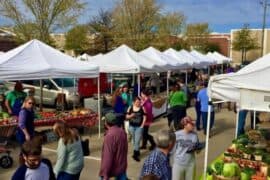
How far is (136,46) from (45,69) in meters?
30.2

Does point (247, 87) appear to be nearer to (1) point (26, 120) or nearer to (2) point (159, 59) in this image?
(1) point (26, 120)

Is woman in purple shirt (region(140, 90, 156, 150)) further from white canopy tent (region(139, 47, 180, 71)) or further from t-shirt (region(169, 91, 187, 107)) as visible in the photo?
white canopy tent (region(139, 47, 180, 71))

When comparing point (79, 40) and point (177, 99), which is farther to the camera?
point (79, 40)

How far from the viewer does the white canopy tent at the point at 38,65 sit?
33.9ft

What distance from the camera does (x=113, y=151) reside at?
6.06 meters

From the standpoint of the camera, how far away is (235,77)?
21.7 ft

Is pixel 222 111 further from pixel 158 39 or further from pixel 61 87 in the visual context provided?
pixel 158 39

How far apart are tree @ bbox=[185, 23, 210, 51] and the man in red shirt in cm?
4943

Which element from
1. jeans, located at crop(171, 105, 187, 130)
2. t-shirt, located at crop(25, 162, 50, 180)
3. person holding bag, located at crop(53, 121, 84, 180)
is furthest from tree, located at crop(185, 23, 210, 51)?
t-shirt, located at crop(25, 162, 50, 180)

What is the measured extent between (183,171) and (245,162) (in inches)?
38.9

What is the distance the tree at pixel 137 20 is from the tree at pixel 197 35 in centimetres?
→ 1368

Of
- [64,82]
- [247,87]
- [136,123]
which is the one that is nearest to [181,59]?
[64,82]

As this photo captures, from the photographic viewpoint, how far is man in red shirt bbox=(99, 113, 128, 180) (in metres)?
6.05

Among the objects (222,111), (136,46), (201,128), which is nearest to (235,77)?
(201,128)
